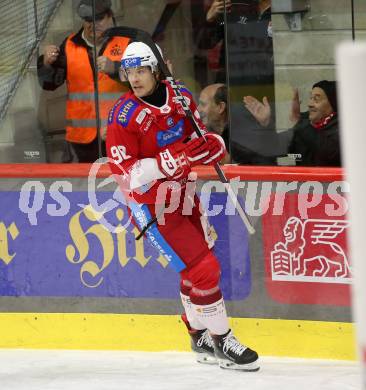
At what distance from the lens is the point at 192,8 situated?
Answer: 195 inches

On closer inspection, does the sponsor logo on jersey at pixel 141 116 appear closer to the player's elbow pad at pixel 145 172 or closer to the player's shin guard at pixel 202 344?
the player's elbow pad at pixel 145 172

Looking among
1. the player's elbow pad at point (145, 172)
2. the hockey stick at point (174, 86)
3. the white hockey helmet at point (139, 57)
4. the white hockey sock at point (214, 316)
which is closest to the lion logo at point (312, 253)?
the hockey stick at point (174, 86)

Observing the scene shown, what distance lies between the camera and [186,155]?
4.00 m

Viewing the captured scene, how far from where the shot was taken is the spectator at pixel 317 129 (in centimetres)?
463

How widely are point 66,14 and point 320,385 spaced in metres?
2.50

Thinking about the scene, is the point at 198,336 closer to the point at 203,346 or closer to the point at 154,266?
the point at 203,346

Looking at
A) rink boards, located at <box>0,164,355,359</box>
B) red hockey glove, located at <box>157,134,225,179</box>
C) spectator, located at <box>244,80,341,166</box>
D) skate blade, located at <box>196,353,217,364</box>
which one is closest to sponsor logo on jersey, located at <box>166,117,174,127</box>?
red hockey glove, located at <box>157,134,225,179</box>

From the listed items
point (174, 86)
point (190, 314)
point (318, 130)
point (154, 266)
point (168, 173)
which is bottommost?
point (190, 314)

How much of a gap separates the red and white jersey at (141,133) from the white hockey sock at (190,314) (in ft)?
1.68

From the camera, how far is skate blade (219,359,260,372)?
13.8 ft

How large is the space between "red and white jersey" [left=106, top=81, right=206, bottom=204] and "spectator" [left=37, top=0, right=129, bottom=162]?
921 mm

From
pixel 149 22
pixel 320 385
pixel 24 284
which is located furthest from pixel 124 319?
pixel 149 22

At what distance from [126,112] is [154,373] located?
1.21 m
